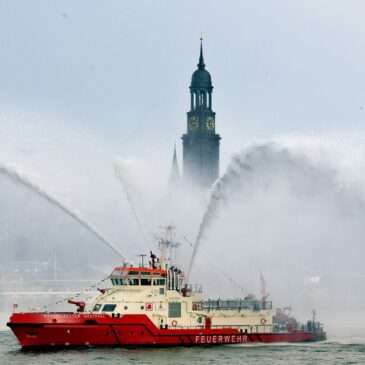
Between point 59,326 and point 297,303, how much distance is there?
67454 millimetres

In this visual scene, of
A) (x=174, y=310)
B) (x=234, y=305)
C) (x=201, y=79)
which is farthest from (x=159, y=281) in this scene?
(x=201, y=79)

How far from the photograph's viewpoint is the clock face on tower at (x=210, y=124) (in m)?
196

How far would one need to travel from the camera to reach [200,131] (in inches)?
7721

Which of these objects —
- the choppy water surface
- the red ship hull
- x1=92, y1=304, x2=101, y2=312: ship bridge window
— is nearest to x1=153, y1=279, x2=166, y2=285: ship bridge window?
the red ship hull

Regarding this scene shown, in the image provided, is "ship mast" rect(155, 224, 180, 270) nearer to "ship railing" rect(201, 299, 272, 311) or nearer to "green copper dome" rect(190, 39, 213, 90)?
"ship railing" rect(201, 299, 272, 311)

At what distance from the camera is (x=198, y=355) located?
7350 centimetres

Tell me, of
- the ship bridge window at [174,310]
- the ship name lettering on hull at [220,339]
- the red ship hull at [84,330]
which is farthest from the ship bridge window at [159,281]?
the ship name lettering on hull at [220,339]

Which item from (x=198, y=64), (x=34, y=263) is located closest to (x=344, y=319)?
(x=34, y=263)

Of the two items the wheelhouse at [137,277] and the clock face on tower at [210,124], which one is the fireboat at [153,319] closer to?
the wheelhouse at [137,277]

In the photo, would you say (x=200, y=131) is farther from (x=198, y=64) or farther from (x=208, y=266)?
(x=208, y=266)

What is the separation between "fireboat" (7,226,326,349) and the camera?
74938 millimetres

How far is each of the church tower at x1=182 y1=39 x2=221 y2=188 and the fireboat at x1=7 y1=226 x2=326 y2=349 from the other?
370ft

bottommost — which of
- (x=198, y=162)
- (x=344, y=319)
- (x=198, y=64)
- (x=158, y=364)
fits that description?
(x=158, y=364)

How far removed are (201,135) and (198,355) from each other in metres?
124
